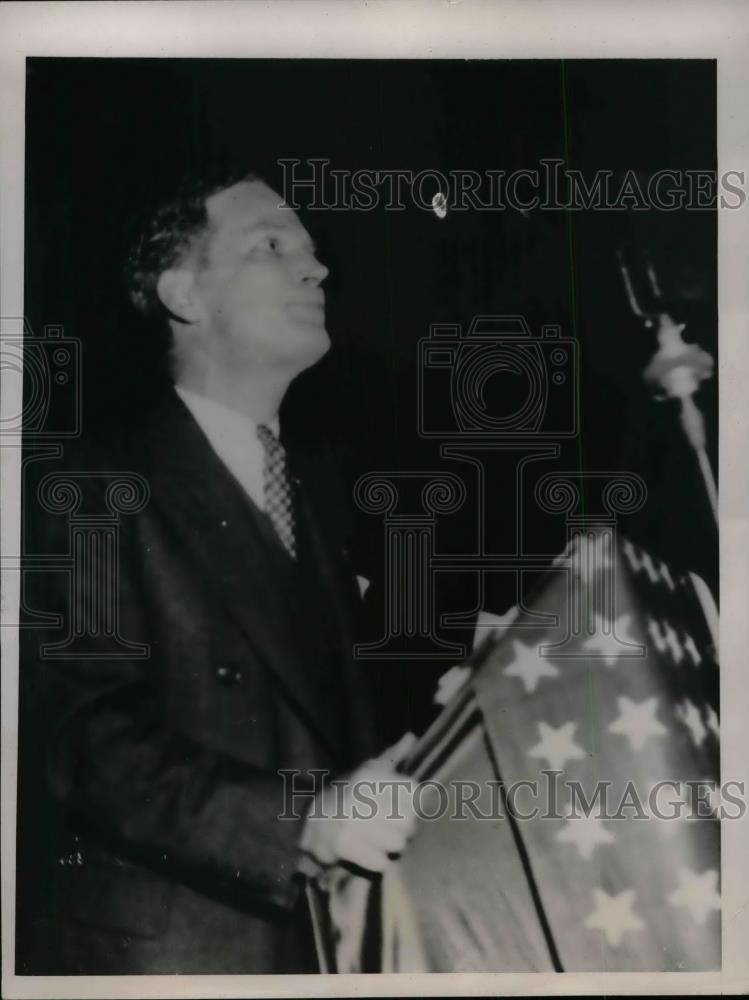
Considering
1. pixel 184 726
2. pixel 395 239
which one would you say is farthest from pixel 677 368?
pixel 184 726

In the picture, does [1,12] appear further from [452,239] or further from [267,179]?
Answer: [452,239]

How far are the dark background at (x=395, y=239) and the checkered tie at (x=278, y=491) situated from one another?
62 millimetres

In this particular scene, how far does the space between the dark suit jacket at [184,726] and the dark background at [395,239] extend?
0.18 m

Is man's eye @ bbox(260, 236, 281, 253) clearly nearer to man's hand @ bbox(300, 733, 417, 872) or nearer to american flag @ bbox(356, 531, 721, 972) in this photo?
american flag @ bbox(356, 531, 721, 972)

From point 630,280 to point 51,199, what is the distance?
46.7 inches

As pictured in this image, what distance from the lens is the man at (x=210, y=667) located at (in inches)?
59.9

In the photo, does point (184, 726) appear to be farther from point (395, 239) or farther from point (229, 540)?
point (395, 239)

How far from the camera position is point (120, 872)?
153 cm

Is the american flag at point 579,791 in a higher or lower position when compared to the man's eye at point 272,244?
lower

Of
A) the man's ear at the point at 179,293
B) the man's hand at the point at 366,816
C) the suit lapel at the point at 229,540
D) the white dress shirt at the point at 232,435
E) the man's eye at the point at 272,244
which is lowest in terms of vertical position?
the man's hand at the point at 366,816

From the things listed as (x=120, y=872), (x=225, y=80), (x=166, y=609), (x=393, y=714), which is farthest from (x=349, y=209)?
(x=120, y=872)

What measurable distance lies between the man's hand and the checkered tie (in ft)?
1.50

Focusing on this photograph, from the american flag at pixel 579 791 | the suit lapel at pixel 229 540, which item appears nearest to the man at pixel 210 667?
the suit lapel at pixel 229 540

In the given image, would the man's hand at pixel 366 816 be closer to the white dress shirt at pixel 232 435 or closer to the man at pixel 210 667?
the man at pixel 210 667
